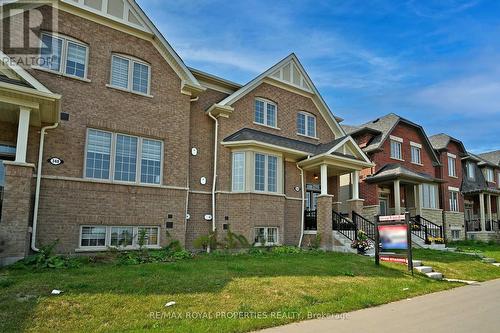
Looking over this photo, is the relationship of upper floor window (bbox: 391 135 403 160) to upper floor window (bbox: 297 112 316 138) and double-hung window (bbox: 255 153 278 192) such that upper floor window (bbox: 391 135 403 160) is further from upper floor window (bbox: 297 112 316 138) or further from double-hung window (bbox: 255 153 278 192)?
double-hung window (bbox: 255 153 278 192)

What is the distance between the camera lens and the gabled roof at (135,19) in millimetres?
11984

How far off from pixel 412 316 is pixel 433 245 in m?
12.9

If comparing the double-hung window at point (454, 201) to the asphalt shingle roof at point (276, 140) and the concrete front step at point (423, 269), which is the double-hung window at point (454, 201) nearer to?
the asphalt shingle roof at point (276, 140)

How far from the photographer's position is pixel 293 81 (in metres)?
17.9

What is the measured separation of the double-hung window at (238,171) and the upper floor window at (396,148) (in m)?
14.3

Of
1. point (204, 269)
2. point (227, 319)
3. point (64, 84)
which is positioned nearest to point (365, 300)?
point (227, 319)

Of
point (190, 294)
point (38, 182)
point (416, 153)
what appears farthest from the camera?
point (416, 153)

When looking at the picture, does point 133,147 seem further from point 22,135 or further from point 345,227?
point 345,227

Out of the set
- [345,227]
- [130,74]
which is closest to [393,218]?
[345,227]

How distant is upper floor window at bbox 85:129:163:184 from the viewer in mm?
11789

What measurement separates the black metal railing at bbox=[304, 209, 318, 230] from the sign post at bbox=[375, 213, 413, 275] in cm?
514

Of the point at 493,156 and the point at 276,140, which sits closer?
the point at 276,140

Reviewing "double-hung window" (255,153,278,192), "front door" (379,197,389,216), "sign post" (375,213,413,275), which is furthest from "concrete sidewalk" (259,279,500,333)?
"front door" (379,197,389,216)

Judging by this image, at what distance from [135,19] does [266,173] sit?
795 cm
